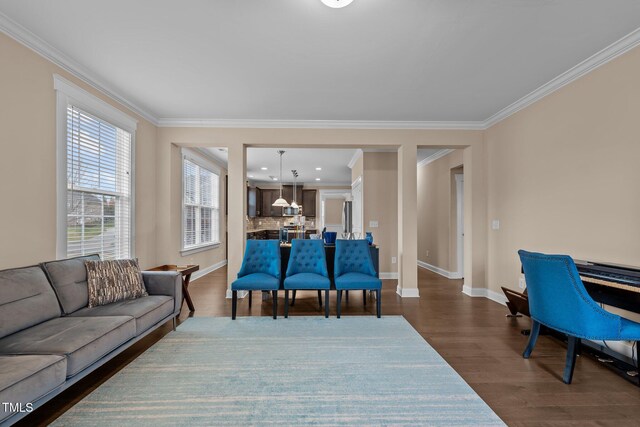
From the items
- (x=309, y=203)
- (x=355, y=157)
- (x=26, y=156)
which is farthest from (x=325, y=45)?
(x=309, y=203)

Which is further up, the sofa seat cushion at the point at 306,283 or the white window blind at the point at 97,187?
the white window blind at the point at 97,187

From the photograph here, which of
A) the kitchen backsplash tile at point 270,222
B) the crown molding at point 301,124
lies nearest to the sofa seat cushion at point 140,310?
the crown molding at point 301,124

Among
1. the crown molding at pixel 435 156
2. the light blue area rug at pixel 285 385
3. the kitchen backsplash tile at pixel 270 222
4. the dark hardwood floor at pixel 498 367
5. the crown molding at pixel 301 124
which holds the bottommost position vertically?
the dark hardwood floor at pixel 498 367

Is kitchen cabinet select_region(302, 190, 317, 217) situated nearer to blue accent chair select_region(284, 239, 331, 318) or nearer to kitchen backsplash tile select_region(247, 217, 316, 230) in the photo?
kitchen backsplash tile select_region(247, 217, 316, 230)

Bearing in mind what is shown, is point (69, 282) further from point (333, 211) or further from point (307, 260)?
point (333, 211)

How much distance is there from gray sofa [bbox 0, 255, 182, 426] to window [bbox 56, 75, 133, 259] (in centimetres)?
47

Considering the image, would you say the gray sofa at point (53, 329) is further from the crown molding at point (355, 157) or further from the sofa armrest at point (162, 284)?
the crown molding at point (355, 157)

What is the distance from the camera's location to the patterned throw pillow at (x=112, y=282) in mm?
2506

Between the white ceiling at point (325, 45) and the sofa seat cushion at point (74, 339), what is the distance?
7.48ft

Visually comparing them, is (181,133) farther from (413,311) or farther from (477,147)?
(477,147)

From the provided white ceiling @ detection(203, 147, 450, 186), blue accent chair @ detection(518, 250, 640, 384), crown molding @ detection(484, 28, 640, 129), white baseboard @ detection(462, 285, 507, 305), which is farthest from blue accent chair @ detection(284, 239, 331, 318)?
crown molding @ detection(484, 28, 640, 129)

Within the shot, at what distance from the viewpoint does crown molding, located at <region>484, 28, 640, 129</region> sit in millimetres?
2389

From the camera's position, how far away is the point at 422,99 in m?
3.59

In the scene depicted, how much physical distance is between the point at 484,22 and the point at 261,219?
29.8 feet
